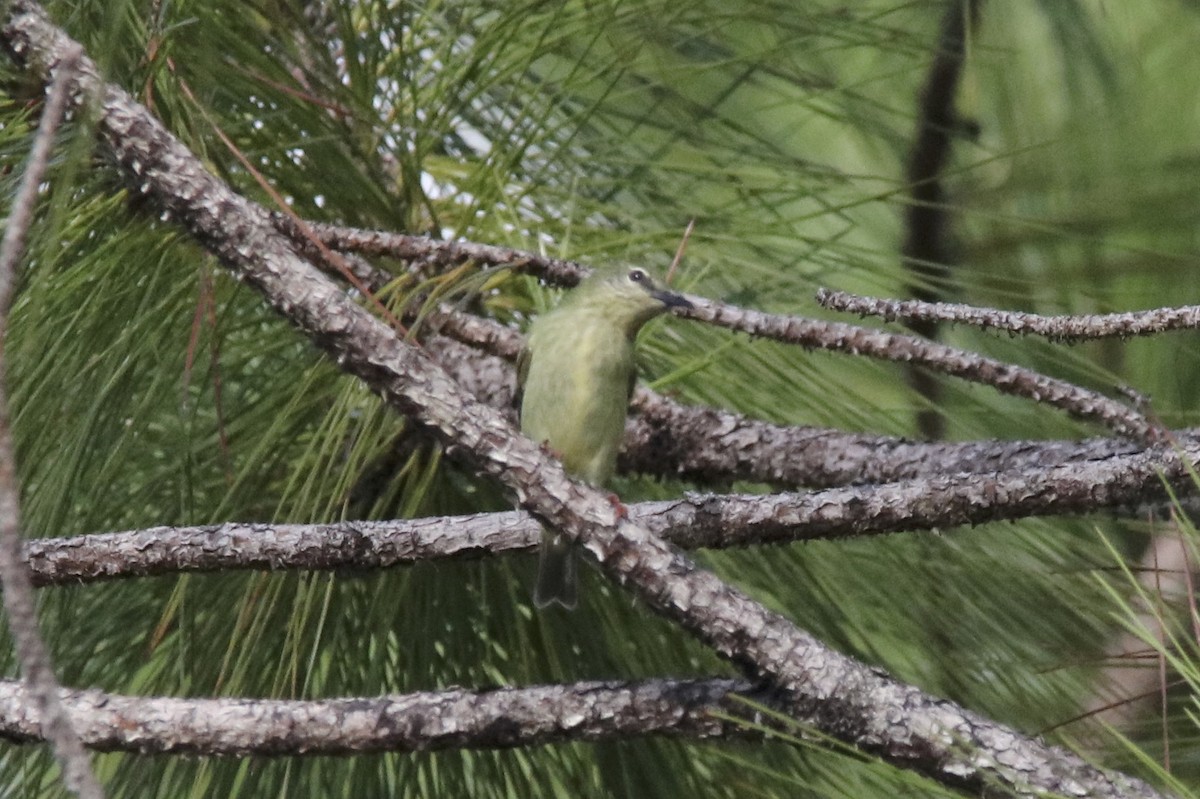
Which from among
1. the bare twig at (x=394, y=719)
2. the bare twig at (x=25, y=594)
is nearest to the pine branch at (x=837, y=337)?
the bare twig at (x=394, y=719)

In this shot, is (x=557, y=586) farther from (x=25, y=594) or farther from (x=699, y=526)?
(x=25, y=594)

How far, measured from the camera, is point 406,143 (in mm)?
2094

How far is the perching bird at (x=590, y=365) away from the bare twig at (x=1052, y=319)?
0.65 meters

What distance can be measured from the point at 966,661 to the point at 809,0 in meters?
1.28

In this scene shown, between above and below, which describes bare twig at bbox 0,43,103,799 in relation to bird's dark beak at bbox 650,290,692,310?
below

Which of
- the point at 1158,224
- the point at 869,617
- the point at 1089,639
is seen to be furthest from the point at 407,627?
the point at 1158,224

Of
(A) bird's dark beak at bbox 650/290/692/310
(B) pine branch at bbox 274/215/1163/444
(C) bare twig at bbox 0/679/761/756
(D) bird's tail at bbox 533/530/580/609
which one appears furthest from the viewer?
(A) bird's dark beak at bbox 650/290/692/310

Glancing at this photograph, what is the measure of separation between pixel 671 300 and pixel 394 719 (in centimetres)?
88

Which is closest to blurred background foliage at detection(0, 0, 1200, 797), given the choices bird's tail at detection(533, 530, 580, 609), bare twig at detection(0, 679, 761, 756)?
bird's tail at detection(533, 530, 580, 609)

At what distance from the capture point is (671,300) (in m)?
2.07

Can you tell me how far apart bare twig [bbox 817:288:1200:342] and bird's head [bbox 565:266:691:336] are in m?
0.64

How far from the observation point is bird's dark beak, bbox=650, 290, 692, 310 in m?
1.96

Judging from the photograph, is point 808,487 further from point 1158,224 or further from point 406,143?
point 1158,224

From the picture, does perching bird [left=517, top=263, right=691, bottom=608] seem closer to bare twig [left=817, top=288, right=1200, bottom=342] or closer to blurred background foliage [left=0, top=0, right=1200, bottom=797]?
blurred background foliage [left=0, top=0, right=1200, bottom=797]
